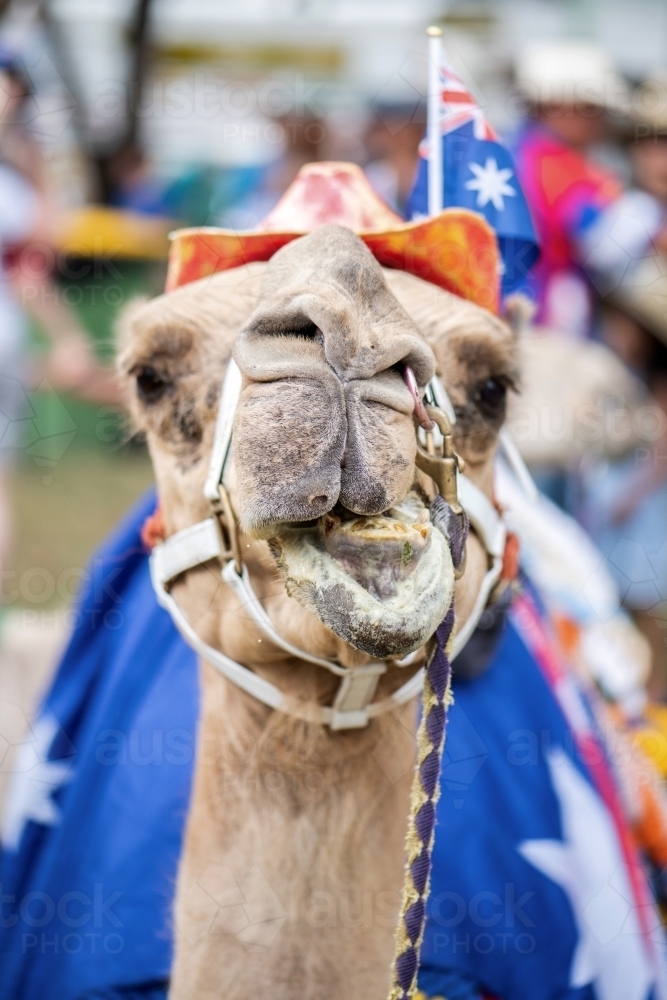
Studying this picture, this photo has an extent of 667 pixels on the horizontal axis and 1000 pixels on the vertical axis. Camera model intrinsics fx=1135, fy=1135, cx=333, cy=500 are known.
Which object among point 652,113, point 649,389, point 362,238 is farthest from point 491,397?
point 652,113

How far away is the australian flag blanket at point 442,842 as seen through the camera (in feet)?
8.34

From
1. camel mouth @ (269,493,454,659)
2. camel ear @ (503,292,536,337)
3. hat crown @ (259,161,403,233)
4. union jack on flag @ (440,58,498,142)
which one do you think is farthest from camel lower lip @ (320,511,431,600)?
union jack on flag @ (440,58,498,142)

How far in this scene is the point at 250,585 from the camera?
1827 millimetres

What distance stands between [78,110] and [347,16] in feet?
11.9

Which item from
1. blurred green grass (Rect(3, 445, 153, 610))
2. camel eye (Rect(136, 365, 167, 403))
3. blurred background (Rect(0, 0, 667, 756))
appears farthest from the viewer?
blurred green grass (Rect(3, 445, 153, 610))

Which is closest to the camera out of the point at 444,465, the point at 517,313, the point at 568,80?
the point at 444,465

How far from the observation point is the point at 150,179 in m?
13.6

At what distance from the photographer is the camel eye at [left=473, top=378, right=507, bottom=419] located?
203 centimetres

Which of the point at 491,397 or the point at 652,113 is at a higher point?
the point at 491,397

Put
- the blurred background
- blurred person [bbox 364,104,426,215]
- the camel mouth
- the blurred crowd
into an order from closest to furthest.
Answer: the camel mouth → the blurred crowd → the blurred background → blurred person [bbox 364,104,426,215]

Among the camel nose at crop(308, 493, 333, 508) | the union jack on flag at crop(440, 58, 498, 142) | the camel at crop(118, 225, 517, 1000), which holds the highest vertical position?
the union jack on flag at crop(440, 58, 498, 142)

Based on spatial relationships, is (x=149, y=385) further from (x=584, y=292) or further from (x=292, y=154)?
(x=292, y=154)

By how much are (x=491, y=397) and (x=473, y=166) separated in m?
0.75

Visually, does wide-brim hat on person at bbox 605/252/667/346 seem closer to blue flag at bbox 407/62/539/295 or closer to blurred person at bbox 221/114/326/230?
blurred person at bbox 221/114/326/230
